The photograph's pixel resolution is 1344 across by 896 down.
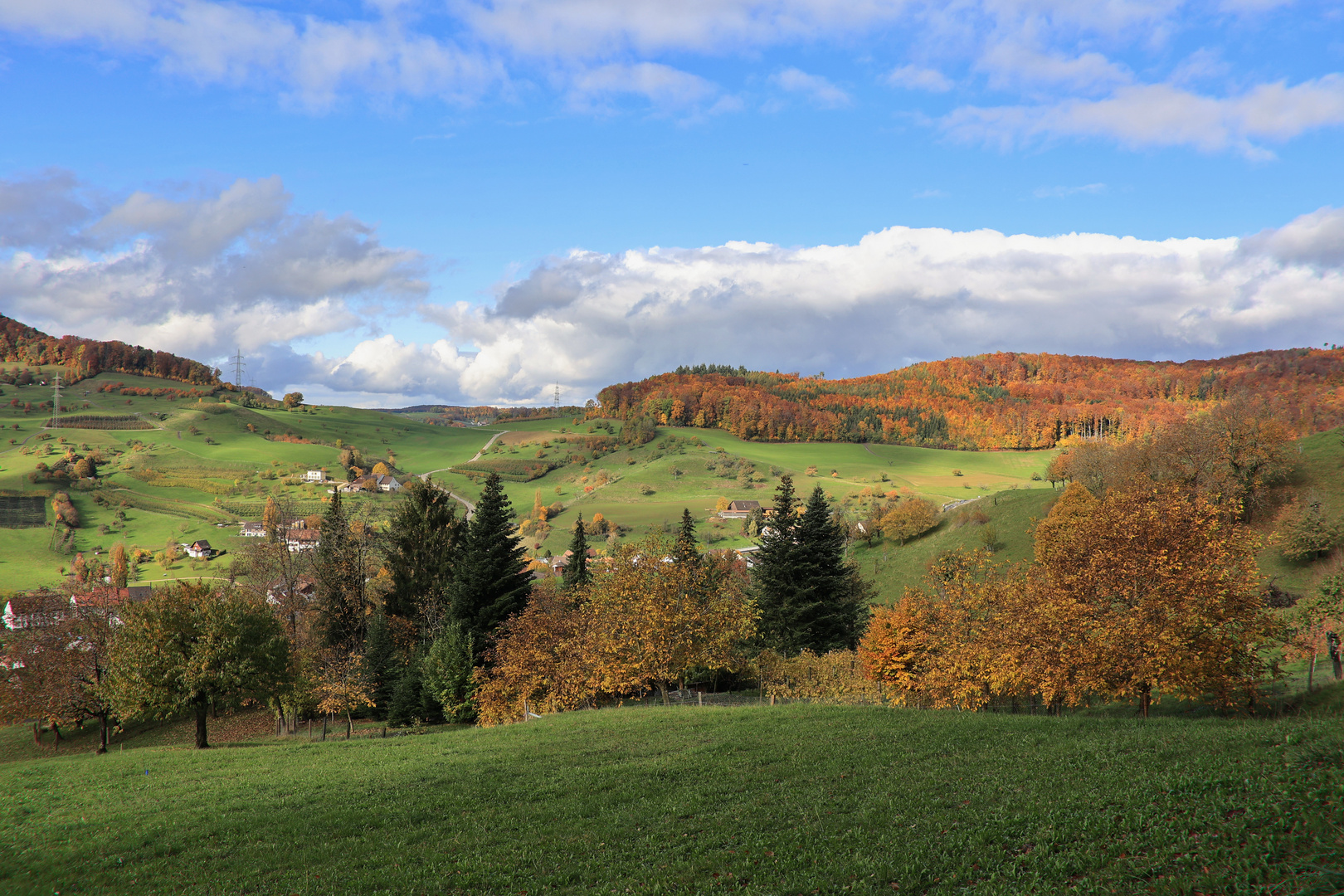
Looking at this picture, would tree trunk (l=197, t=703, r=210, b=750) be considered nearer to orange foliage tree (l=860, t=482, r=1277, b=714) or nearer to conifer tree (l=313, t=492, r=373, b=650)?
conifer tree (l=313, t=492, r=373, b=650)

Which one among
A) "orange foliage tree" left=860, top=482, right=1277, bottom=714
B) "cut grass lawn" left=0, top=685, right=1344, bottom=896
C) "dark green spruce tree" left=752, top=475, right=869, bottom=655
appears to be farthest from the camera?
"dark green spruce tree" left=752, top=475, right=869, bottom=655

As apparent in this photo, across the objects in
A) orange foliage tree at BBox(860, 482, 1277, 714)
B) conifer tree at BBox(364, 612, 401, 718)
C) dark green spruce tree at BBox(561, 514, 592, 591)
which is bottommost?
conifer tree at BBox(364, 612, 401, 718)

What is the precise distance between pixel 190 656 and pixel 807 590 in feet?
153

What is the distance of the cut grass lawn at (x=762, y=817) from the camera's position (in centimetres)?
1123

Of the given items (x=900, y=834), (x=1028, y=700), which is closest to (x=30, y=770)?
(x=900, y=834)

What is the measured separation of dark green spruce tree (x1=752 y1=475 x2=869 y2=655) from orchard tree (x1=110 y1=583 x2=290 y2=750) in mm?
40160

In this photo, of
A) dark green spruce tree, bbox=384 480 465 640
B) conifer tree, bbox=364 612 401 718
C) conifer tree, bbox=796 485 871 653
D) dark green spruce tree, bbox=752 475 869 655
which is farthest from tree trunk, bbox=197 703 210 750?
conifer tree, bbox=796 485 871 653

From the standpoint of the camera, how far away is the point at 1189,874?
998 centimetres

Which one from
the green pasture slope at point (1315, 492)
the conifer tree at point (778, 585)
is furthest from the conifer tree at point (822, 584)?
the green pasture slope at point (1315, 492)

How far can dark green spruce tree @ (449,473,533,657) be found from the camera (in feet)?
179

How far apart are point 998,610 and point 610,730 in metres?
22.5

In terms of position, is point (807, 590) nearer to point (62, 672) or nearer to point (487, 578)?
point (487, 578)

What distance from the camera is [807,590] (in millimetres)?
62219

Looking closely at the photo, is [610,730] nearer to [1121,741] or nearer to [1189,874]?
[1121,741]
